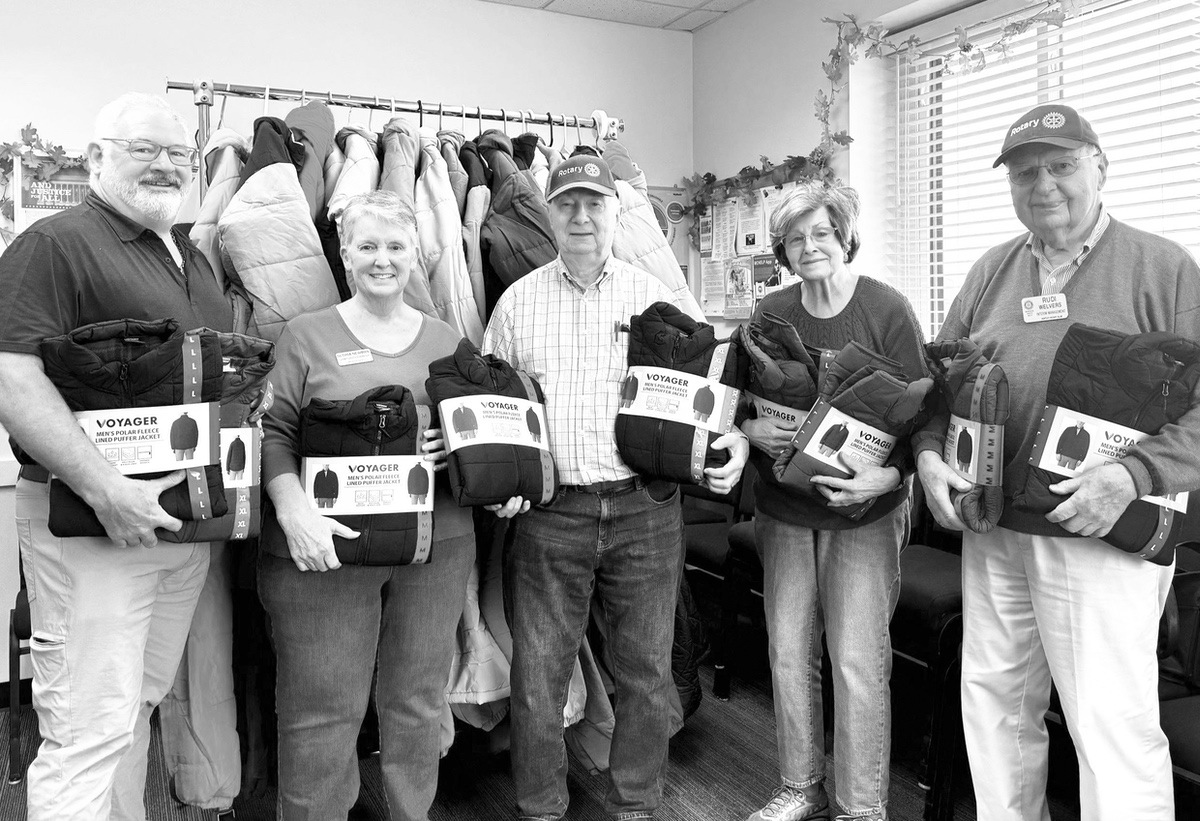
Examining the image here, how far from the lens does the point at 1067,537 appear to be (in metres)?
1.78

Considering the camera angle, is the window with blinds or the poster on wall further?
the poster on wall

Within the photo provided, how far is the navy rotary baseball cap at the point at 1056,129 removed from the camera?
1786 millimetres

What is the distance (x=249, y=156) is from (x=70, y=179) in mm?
1474

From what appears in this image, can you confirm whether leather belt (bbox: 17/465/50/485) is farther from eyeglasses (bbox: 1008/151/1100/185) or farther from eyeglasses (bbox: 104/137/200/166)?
eyeglasses (bbox: 1008/151/1100/185)

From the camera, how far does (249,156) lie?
2.38 metres

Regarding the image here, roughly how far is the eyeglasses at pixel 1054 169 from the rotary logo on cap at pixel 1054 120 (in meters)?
0.07

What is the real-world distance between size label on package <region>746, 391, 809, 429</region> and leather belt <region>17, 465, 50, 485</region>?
1518mm

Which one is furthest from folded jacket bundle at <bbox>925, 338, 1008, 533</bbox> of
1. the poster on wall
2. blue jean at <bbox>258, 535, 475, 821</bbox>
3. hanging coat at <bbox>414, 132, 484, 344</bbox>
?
the poster on wall

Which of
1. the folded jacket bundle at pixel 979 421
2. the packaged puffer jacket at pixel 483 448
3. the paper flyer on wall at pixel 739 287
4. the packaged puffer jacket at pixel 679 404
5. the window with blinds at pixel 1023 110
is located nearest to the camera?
the folded jacket bundle at pixel 979 421

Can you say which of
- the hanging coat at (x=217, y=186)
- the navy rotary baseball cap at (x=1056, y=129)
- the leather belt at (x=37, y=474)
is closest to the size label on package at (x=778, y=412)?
the navy rotary baseball cap at (x=1056, y=129)

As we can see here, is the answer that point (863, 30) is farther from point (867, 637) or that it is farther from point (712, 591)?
point (867, 637)

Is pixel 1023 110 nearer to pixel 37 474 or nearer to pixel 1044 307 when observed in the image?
pixel 1044 307

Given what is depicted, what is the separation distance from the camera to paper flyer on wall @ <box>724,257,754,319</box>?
14.0 ft

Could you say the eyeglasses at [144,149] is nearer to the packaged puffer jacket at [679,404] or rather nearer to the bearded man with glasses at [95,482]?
the bearded man with glasses at [95,482]
